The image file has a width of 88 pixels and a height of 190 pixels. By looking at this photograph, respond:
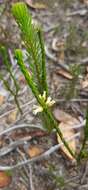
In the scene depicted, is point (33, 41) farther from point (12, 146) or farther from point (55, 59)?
point (55, 59)

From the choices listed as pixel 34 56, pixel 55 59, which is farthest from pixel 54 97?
pixel 34 56

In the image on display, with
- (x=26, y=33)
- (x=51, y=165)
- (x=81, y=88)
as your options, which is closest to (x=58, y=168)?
(x=51, y=165)

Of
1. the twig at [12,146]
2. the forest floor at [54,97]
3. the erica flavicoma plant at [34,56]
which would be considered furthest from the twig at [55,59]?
the erica flavicoma plant at [34,56]

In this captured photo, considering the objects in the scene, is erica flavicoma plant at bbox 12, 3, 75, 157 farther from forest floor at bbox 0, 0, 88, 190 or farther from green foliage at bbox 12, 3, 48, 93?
forest floor at bbox 0, 0, 88, 190

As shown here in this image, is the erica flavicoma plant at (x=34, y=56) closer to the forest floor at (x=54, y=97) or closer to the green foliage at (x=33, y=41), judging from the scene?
the green foliage at (x=33, y=41)

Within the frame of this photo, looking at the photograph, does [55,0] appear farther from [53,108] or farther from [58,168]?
[58,168]

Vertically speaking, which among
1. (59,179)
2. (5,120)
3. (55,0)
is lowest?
(59,179)

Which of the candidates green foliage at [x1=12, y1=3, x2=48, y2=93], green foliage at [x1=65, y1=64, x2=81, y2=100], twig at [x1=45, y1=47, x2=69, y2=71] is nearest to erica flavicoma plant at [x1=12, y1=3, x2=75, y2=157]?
green foliage at [x1=12, y1=3, x2=48, y2=93]

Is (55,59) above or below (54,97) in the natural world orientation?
above
